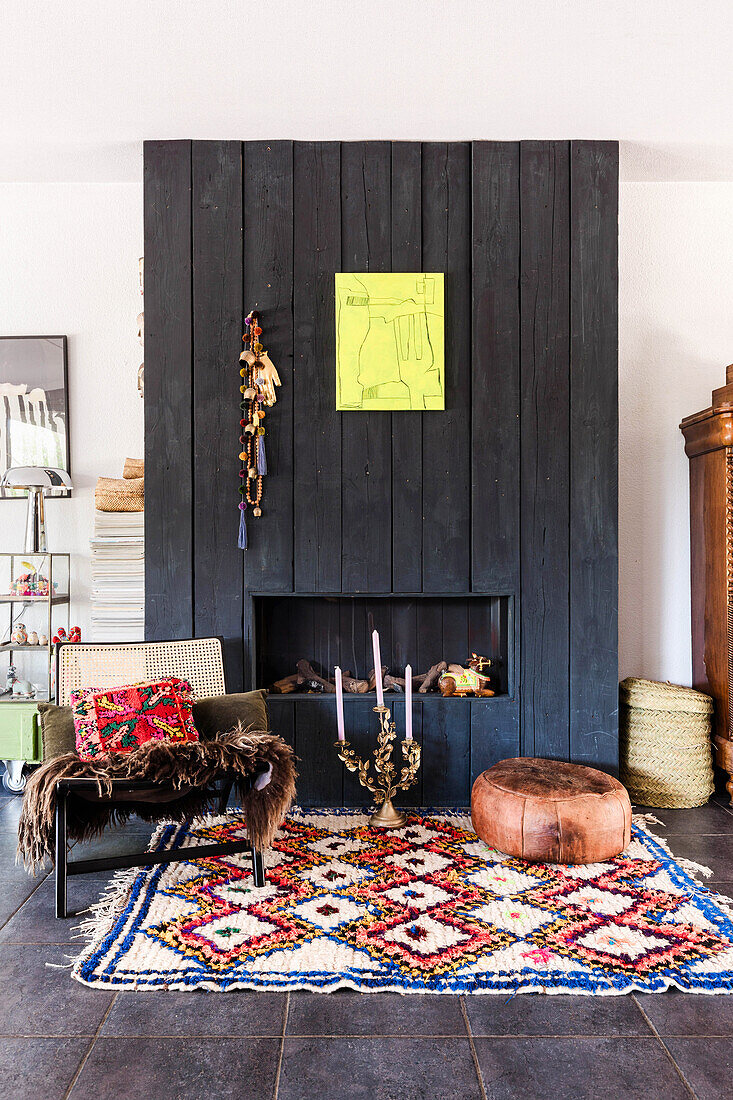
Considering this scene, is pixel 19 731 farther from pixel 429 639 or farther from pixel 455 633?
pixel 455 633

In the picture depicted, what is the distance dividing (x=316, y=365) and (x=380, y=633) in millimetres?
1144

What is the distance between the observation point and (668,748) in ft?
9.94

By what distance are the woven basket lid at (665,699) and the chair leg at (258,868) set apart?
5.49 ft

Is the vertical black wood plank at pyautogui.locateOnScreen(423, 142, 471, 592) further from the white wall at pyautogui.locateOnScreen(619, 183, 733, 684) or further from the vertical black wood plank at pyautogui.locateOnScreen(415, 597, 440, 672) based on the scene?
the white wall at pyautogui.locateOnScreen(619, 183, 733, 684)

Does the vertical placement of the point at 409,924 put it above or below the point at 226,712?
below

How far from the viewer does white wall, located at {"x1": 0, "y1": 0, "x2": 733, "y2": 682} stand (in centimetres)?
229

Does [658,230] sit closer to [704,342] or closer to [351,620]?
[704,342]

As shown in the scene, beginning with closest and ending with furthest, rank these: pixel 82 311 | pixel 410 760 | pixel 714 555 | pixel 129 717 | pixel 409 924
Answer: pixel 409 924 < pixel 129 717 < pixel 410 760 < pixel 714 555 < pixel 82 311

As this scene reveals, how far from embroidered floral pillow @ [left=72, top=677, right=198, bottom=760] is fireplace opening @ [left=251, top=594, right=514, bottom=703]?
0.79 m

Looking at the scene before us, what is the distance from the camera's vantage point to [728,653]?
3.02 meters

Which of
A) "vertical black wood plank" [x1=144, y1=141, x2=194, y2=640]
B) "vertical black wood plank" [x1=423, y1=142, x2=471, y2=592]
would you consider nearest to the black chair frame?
"vertical black wood plank" [x1=144, y1=141, x2=194, y2=640]

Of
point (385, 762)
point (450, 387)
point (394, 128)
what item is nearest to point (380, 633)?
point (385, 762)

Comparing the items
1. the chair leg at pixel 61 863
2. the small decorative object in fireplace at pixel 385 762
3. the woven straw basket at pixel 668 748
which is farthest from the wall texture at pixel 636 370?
the chair leg at pixel 61 863

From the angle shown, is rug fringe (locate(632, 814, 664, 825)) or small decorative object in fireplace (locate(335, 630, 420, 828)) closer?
small decorative object in fireplace (locate(335, 630, 420, 828))
